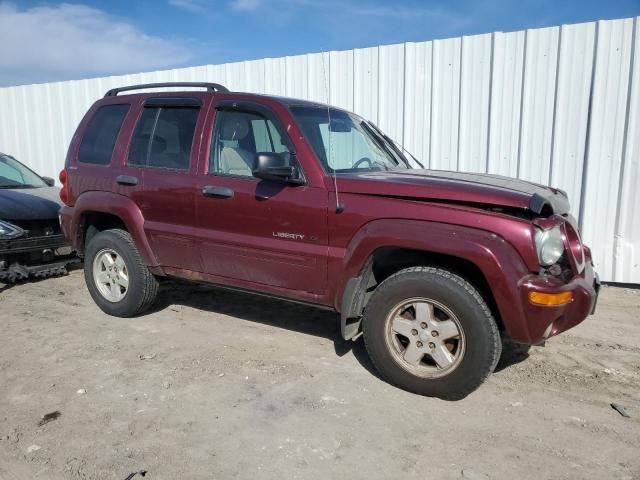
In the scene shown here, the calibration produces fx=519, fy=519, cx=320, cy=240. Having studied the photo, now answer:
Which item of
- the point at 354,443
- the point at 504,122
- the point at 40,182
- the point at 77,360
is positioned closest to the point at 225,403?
the point at 354,443

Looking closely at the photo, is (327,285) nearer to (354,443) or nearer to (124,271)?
(354,443)

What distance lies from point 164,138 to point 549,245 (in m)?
3.08

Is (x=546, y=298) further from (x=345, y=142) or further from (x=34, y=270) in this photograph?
(x=34, y=270)

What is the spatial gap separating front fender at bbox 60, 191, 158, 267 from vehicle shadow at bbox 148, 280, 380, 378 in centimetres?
66

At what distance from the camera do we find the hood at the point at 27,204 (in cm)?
556

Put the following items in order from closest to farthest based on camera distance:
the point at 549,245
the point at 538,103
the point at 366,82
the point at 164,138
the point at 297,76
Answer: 1. the point at 549,245
2. the point at 164,138
3. the point at 538,103
4. the point at 366,82
5. the point at 297,76

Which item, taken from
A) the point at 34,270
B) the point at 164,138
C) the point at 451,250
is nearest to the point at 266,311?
the point at 164,138

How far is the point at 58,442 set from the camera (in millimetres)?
2807

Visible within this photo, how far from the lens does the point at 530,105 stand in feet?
19.9

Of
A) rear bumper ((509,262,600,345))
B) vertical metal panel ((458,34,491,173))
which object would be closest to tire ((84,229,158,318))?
rear bumper ((509,262,600,345))

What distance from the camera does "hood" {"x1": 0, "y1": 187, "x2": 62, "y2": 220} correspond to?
5559mm

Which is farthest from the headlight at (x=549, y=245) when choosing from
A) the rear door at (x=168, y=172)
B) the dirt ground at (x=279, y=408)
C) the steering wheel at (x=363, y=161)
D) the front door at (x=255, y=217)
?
the rear door at (x=168, y=172)

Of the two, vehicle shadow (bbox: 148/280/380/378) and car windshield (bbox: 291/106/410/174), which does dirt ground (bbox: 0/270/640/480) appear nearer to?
vehicle shadow (bbox: 148/280/380/378)

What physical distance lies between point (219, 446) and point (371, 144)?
2.72m
